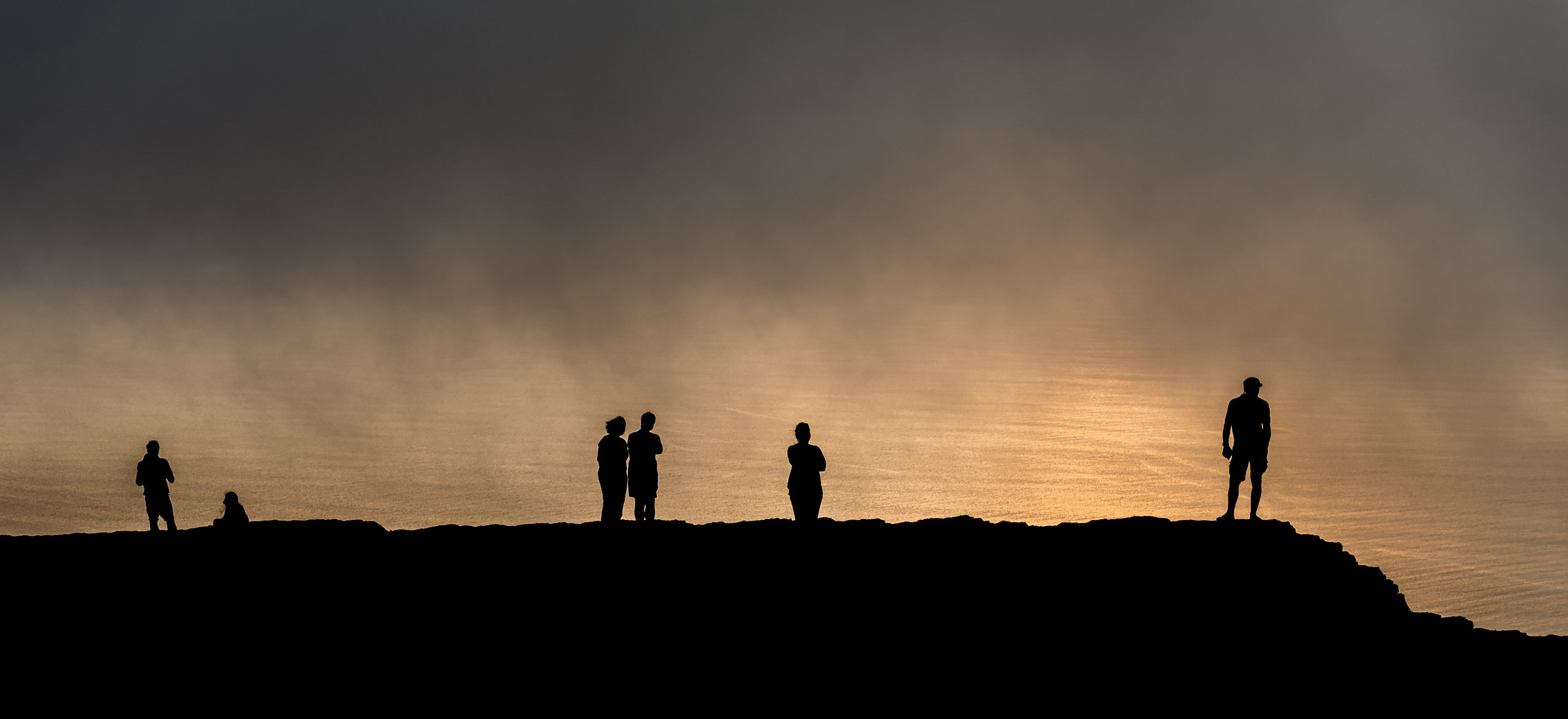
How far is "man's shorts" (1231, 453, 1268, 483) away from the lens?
1391 cm

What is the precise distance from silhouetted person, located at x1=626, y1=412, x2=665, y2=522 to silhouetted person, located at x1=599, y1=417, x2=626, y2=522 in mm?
113

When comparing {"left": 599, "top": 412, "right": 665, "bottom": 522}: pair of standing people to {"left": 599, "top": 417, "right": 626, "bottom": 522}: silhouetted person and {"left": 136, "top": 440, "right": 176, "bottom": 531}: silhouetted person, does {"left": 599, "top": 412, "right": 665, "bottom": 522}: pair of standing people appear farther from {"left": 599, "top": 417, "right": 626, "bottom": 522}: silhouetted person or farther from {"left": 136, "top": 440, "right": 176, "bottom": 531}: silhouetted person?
{"left": 136, "top": 440, "right": 176, "bottom": 531}: silhouetted person

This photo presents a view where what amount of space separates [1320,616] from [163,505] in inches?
695

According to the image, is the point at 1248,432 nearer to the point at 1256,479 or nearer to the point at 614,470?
the point at 1256,479

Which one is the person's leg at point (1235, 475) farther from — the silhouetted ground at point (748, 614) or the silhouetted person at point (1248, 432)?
the silhouetted ground at point (748, 614)

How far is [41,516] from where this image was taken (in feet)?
434

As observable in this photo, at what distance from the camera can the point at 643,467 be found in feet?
44.4

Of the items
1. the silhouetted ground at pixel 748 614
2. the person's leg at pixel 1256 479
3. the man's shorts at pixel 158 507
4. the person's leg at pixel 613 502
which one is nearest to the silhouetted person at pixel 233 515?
the silhouetted ground at pixel 748 614

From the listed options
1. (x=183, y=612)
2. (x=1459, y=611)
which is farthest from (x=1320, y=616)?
(x=1459, y=611)

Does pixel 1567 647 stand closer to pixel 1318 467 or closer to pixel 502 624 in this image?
pixel 502 624

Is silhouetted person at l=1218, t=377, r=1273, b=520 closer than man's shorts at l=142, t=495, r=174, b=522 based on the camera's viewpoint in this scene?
Yes

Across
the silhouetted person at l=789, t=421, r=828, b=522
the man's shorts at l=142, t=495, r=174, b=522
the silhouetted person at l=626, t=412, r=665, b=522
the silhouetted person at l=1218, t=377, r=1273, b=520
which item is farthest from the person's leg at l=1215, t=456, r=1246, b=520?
the man's shorts at l=142, t=495, r=174, b=522

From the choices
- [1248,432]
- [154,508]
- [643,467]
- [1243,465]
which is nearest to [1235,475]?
[1243,465]

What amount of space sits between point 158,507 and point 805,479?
1060 cm
